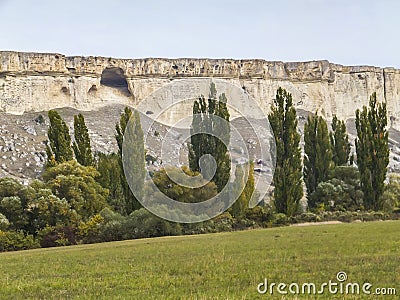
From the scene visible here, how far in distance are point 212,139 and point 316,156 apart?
10.2m

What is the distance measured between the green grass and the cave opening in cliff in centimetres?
7836

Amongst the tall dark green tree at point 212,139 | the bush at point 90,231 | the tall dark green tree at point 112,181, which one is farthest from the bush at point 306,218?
the bush at point 90,231

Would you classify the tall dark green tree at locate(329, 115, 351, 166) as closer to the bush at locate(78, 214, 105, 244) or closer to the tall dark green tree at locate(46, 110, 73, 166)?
the tall dark green tree at locate(46, 110, 73, 166)

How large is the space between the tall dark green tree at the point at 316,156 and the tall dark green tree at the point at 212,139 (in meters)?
7.87

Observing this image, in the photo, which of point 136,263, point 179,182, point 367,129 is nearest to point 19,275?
point 136,263

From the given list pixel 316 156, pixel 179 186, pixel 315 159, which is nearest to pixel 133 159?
pixel 179 186

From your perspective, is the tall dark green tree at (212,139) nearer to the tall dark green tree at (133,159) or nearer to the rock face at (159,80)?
the tall dark green tree at (133,159)

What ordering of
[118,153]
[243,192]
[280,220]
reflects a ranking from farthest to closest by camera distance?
[118,153] → [243,192] → [280,220]

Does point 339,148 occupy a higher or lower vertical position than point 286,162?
higher

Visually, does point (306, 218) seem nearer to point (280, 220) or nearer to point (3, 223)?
point (280, 220)

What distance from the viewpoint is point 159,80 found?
10000 centimetres

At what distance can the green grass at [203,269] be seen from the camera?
12633 mm

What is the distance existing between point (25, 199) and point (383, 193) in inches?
921

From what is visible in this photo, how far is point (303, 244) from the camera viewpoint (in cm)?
2075
